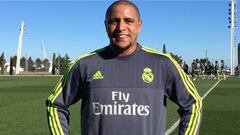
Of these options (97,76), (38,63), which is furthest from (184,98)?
(38,63)

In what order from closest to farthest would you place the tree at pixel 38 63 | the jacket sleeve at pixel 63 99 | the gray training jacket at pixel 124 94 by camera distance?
the gray training jacket at pixel 124 94, the jacket sleeve at pixel 63 99, the tree at pixel 38 63

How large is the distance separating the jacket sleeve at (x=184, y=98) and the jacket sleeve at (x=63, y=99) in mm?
578

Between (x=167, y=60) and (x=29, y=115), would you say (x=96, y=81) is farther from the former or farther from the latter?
(x=29, y=115)

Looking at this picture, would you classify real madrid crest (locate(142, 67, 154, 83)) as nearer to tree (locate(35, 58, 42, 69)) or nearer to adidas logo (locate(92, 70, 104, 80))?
adidas logo (locate(92, 70, 104, 80))

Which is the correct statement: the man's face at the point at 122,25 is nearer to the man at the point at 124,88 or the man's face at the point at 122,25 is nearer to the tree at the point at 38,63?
the man at the point at 124,88

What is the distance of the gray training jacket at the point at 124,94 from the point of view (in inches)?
115

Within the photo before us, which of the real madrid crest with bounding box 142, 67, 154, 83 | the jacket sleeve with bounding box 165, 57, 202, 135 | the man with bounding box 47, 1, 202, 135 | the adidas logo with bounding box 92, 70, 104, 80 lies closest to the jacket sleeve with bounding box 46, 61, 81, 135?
the man with bounding box 47, 1, 202, 135

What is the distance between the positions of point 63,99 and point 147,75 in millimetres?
555

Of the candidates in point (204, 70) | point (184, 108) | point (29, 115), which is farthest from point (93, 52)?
point (204, 70)

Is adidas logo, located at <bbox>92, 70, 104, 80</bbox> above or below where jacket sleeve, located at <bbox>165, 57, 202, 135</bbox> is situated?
above

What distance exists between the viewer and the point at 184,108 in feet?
9.95

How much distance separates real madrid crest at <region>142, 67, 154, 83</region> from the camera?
299 centimetres

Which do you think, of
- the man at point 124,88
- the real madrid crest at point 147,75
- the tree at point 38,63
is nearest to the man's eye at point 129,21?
the man at point 124,88

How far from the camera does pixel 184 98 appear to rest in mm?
3029
